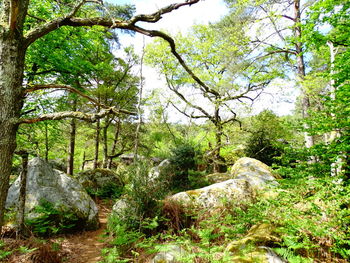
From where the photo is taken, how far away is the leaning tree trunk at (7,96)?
7.37ft

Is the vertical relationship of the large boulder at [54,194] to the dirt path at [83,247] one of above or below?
above

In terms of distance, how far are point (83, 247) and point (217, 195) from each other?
3458mm

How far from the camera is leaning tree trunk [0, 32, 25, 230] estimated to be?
225cm

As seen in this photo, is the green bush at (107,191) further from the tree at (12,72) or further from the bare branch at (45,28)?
the bare branch at (45,28)

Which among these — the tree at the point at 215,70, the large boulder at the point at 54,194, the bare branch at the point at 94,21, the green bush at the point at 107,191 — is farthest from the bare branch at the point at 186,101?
the bare branch at the point at 94,21

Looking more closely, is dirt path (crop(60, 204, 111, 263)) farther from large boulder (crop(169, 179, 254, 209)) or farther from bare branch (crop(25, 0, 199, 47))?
bare branch (crop(25, 0, 199, 47))

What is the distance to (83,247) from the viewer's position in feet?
14.8

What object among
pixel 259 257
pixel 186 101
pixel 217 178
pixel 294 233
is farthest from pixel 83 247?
pixel 186 101

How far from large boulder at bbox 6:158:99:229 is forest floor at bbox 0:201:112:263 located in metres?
0.52

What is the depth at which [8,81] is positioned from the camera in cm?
228

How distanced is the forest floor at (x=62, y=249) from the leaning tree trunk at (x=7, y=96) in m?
1.65

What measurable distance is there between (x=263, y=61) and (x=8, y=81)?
11.4m

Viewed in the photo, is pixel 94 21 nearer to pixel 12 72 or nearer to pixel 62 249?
pixel 12 72

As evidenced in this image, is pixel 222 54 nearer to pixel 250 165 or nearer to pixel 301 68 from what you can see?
pixel 301 68
